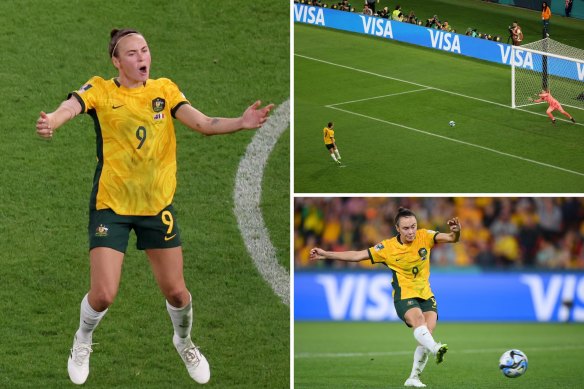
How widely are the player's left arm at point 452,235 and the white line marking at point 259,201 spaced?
3.30 m

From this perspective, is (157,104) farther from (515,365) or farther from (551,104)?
(551,104)

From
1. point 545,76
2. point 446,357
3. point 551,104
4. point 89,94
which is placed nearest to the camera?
point 89,94

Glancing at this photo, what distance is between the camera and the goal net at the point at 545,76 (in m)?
28.4

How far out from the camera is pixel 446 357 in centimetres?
1695

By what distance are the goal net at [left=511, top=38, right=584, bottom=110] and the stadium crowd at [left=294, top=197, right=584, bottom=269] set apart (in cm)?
886

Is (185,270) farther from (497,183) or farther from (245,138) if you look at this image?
(497,183)

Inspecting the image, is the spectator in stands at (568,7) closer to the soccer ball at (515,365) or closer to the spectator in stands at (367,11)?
the spectator in stands at (367,11)

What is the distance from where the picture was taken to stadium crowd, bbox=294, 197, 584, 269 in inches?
719

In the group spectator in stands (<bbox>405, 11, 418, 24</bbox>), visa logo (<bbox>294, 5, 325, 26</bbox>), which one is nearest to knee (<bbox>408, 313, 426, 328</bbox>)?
spectator in stands (<bbox>405, 11, 418, 24</bbox>)

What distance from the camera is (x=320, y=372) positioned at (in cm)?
1558

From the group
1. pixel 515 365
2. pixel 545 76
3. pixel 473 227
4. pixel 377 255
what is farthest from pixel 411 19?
pixel 377 255

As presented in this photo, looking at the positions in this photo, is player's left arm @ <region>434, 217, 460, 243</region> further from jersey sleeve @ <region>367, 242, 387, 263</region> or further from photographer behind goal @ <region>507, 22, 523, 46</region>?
photographer behind goal @ <region>507, 22, 523, 46</region>

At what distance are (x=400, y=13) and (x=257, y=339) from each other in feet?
82.6

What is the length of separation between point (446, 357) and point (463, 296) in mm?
1807
